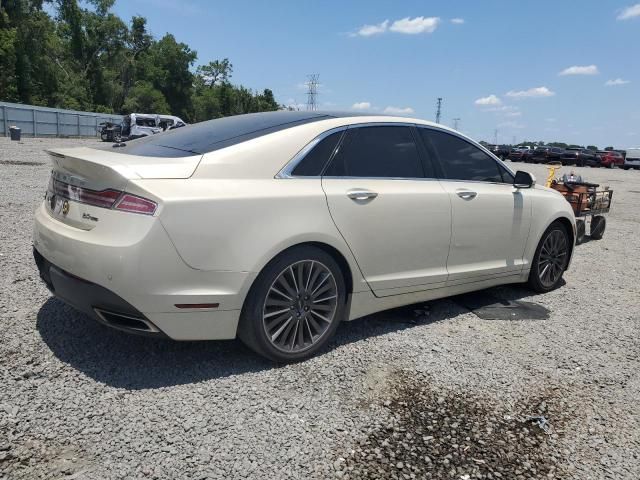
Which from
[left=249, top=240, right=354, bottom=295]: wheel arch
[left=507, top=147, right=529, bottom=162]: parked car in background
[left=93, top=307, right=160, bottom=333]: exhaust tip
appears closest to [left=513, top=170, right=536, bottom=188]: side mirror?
[left=249, top=240, right=354, bottom=295]: wheel arch

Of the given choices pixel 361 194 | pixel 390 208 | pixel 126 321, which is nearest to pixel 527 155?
pixel 390 208

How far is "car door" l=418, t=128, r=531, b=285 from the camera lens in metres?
4.42

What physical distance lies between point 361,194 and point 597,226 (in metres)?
6.90

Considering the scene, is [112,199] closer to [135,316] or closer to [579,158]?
[135,316]

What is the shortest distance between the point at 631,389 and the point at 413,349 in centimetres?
143

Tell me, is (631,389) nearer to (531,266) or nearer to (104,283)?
(531,266)

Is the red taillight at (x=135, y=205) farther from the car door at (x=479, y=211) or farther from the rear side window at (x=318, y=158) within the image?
the car door at (x=479, y=211)

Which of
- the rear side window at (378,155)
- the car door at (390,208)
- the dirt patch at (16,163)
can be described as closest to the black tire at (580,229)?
the car door at (390,208)

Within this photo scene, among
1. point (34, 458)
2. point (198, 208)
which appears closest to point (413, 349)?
point (198, 208)

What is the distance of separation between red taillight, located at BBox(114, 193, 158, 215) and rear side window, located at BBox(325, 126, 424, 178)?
4.10ft

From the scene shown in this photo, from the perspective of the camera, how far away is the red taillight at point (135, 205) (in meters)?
2.90

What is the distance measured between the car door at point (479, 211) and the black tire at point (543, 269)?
0.30 meters

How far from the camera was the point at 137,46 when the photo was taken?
238 ft

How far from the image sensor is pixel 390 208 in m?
3.86
